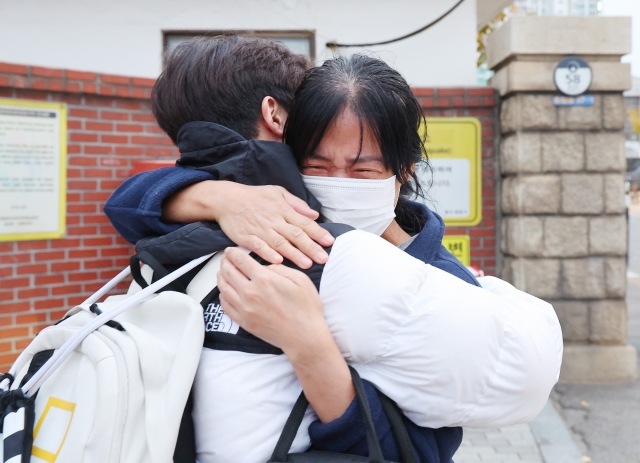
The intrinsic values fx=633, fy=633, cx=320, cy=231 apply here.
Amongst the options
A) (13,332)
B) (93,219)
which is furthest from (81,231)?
(13,332)

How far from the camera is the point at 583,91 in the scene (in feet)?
15.8

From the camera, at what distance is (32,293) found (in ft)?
14.3

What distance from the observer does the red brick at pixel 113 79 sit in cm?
447

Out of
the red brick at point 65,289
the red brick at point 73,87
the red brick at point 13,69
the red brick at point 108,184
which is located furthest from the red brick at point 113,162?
the red brick at point 65,289

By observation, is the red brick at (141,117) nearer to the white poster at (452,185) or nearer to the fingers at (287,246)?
the white poster at (452,185)

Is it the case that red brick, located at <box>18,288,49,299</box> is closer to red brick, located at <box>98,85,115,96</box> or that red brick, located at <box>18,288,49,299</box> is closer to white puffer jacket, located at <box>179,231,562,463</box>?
red brick, located at <box>98,85,115,96</box>

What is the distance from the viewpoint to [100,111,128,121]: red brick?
179 inches

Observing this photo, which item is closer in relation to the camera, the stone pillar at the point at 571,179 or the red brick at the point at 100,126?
the red brick at the point at 100,126

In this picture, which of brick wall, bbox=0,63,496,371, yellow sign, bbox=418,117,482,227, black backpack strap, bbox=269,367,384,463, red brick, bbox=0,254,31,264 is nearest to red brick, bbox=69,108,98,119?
brick wall, bbox=0,63,496,371

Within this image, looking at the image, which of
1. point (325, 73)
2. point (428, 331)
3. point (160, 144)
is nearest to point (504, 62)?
point (160, 144)

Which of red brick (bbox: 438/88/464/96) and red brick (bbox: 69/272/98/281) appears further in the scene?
red brick (bbox: 438/88/464/96)

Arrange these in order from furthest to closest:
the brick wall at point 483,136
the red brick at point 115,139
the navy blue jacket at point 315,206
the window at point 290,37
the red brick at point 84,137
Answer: the window at point 290,37 → the brick wall at point 483,136 → the red brick at point 115,139 → the red brick at point 84,137 → the navy blue jacket at point 315,206

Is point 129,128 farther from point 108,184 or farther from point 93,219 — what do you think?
point 93,219

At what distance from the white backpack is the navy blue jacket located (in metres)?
0.23
